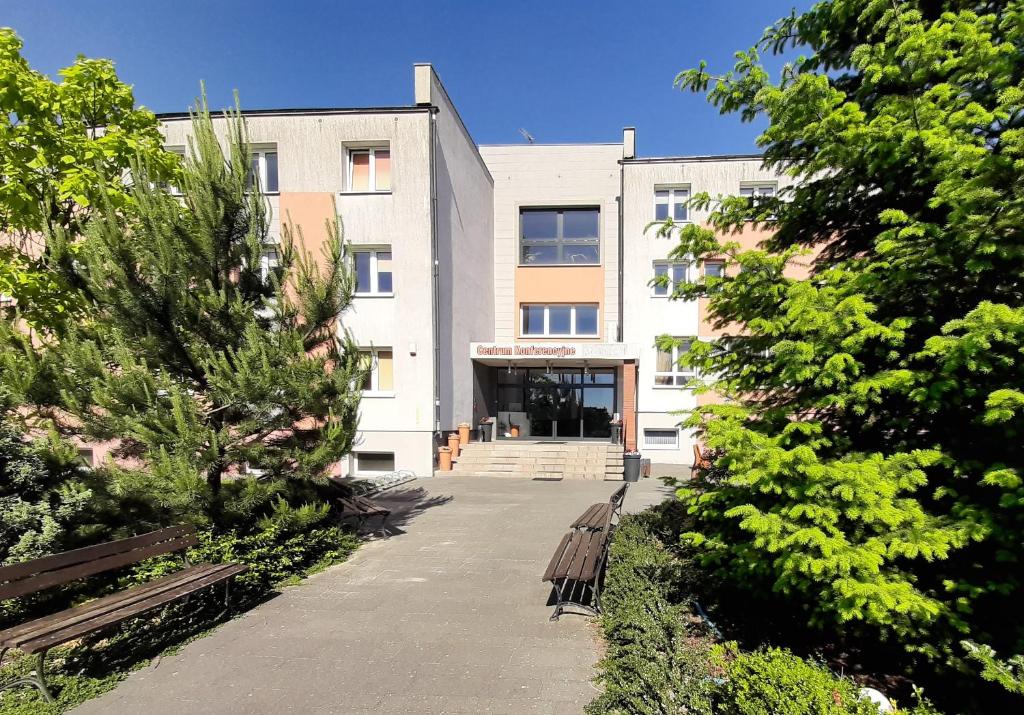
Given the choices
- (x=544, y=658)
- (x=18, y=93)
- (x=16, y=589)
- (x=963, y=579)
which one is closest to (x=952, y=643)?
(x=963, y=579)

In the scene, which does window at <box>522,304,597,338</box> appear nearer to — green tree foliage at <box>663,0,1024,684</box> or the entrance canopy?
the entrance canopy

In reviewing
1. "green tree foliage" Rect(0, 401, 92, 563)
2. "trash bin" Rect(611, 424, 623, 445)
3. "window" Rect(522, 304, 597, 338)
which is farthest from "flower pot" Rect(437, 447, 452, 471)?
"green tree foliage" Rect(0, 401, 92, 563)

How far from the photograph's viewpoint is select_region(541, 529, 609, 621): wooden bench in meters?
5.16

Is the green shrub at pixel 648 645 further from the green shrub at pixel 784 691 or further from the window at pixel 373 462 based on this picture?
the window at pixel 373 462

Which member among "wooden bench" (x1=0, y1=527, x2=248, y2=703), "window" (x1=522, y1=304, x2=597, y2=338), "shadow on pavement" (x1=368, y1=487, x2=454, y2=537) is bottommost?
"shadow on pavement" (x1=368, y1=487, x2=454, y2=537)

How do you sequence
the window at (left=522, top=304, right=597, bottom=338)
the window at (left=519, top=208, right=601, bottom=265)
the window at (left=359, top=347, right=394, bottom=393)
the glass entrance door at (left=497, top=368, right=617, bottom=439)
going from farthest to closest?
1. the window at (left=519, top=208, right=601, bottom=265)
2. the window at (left=522, top=304, right=597, bottom=338)
3. the glass entrance door at (left=497, top=368, right=617, bottom=439)
4. the window at (left=359, top=347, right=394, bottom=393)

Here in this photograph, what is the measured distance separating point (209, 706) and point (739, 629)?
4.52 meters

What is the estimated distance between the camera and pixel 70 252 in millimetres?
6535

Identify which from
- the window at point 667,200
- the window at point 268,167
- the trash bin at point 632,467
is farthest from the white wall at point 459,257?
the window at point 667,200

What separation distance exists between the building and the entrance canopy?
0.07 metres

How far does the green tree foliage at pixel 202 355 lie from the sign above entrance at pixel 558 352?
36.4ft

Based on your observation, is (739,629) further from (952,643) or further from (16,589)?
(16,589)

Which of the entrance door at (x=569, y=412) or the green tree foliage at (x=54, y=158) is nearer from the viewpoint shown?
the green tree foliage at (x=54, y=158)

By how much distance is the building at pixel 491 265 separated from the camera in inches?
603
